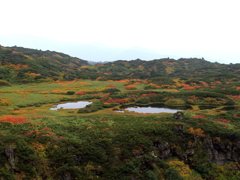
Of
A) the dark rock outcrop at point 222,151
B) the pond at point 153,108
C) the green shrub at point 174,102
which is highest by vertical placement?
the green shrub at point 174,102

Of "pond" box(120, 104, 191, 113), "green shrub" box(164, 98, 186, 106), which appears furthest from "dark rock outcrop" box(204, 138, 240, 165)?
"green shrub" box(164, 98, 186, 106)

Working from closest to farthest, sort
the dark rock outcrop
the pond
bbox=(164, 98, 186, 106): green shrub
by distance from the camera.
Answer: the dark rock outcrop
the pond
bbox=(164, 98, 186, 106): green shrub

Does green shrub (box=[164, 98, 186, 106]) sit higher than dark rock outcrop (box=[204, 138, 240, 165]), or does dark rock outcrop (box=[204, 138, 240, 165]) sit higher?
green shrub (box=[164, 98, 186, 106])

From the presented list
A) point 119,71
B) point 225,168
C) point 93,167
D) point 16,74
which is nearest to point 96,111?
point 93,167

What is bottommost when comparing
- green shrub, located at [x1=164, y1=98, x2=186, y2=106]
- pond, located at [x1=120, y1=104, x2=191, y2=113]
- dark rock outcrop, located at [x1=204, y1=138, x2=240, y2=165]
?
dark rock outcrop, located at [x1=204, y1=138, x2=240, y2=165]

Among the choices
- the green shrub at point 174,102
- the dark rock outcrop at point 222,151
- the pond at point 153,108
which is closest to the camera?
the dark rock outcrop at point 222,151

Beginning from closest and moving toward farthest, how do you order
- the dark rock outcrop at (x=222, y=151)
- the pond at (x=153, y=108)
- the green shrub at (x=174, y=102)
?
the dark rock outcrop at (x=222, y=151)
the pond at (x=153, y=108)
the green shrub at (x=174, y=102)

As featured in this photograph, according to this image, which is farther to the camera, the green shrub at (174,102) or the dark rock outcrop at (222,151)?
the green shrub at (174,102)

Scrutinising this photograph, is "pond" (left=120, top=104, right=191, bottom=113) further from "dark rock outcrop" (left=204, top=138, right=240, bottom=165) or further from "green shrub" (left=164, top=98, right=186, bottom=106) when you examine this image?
"dark rock outcrop" (left=204, top=138, right=240, bottom=165)

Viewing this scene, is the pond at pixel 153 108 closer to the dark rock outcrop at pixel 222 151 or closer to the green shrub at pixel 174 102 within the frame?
the green shrub at pixel 174 102

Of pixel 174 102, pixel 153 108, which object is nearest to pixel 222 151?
pixel 153 108

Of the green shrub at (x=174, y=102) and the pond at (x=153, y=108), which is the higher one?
the green shrub at (x=174, y=102)

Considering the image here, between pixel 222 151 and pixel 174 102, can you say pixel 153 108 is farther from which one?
pixel 222 151

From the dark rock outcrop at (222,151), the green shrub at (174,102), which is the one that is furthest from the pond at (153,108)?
the dark rock outcrop at (222,151)
